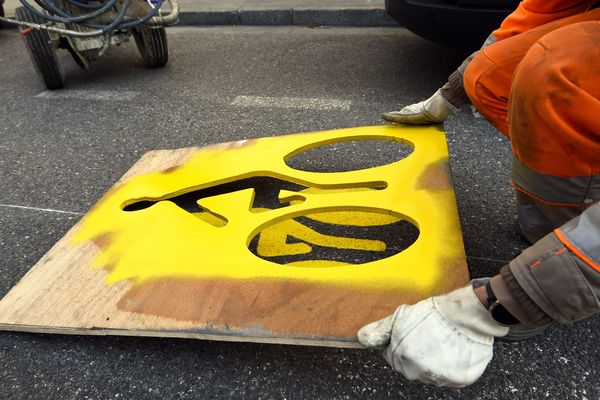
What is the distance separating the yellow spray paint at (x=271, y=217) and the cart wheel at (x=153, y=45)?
1652 millimetres

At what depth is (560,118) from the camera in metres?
0.96

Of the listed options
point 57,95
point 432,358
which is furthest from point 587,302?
point 57,95

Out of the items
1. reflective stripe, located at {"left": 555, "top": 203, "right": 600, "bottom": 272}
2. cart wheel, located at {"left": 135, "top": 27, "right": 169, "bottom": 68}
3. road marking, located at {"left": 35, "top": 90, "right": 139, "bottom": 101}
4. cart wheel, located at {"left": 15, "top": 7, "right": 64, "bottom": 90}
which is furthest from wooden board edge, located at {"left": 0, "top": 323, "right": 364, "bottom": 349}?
cart wheel, located at {"left": 135, "top": 27, "right": 169, "bottom": 68}

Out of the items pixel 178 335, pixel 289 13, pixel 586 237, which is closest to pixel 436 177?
pixel 586 237

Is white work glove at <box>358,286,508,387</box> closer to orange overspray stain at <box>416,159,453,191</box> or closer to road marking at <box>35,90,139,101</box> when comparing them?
orange overspray stain at <box>416,159,453,191</box>

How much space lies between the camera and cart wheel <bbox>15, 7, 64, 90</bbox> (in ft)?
9.41

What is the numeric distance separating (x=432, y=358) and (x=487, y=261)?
0.64 meters

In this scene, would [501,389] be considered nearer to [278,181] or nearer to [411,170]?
[411,170]

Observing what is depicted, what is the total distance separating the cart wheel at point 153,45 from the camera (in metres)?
3.18

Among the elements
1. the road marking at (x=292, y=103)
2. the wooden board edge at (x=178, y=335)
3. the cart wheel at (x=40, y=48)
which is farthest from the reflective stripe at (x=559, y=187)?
the cart wheel at (x=40, y=48)

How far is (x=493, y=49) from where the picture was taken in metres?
1.31

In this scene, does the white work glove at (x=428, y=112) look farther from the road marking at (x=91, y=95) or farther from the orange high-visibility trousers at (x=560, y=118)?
the road marking at (x=91, y=95)

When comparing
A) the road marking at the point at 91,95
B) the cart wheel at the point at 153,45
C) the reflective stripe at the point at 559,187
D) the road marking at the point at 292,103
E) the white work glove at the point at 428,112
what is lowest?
the road marking at the point at 292,103

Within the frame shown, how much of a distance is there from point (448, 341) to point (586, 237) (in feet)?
0.99
